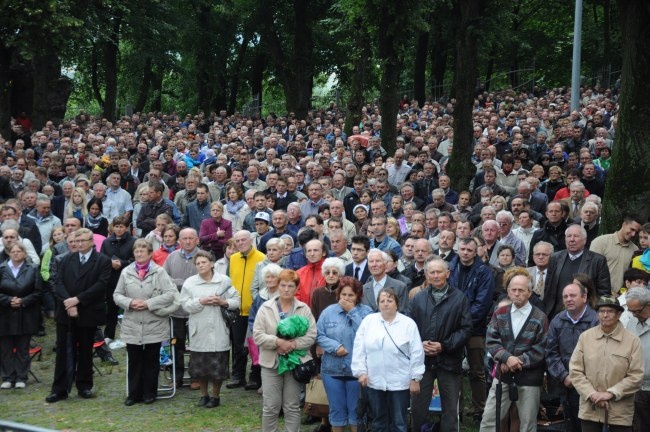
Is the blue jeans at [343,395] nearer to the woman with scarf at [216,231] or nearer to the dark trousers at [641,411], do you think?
the dark trousers at [641,411]

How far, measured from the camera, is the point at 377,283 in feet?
31.9

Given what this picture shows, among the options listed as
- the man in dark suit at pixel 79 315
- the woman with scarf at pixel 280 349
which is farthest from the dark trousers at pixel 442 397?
the man in dark suit at pixel 79 315

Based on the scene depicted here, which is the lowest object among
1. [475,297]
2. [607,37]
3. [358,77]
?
[475,297]

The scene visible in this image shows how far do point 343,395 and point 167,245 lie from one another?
4178 mm

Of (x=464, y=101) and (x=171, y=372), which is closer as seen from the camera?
(x=171, y=372)

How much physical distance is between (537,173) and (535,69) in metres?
37.4

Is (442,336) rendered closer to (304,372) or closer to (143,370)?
(304,372)

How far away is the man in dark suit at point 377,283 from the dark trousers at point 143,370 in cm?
265

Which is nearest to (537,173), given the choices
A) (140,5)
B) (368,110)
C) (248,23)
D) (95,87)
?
(368,110)

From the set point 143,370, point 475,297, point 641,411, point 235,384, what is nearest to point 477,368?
point 475,297

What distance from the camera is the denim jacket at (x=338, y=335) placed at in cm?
908

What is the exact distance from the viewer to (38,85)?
29.9 metres

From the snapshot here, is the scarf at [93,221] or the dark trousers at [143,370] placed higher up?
the scarf at [93,221]

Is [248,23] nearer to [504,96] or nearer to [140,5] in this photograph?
[140,5]
